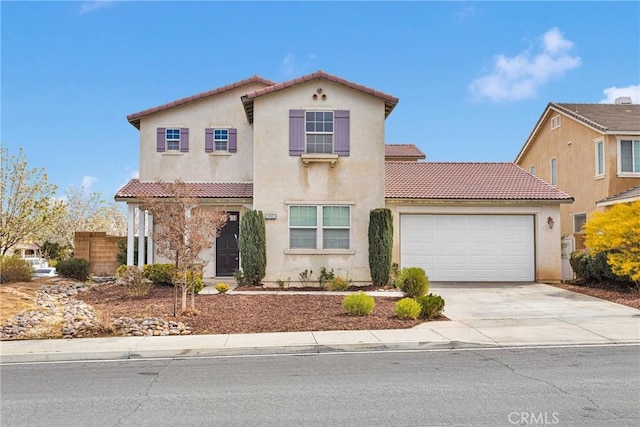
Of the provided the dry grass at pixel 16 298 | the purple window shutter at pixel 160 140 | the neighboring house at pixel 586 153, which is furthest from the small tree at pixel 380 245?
the dry grass at pixel 16 298

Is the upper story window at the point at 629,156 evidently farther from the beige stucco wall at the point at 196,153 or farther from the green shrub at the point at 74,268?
the green shrub at the point at 74,268

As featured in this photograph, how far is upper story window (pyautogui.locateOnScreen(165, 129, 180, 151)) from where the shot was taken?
20766mm

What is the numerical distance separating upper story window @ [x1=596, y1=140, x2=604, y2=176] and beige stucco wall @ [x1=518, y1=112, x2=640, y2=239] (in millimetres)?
203

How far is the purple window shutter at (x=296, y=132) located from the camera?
720 inches

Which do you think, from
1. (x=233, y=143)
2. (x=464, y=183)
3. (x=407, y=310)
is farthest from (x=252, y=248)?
(x=464, y=183)

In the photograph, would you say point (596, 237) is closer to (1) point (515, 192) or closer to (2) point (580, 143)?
(1) point (515, 192)

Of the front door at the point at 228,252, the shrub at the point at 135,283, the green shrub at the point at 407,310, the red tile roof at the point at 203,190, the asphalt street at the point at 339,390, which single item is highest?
the red tile roof at the point at 203,190

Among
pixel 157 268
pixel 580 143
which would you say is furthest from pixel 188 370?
pixel 580 143

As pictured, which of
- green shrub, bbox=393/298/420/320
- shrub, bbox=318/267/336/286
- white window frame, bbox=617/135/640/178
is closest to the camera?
green shrub, bbox=393/298/420/320

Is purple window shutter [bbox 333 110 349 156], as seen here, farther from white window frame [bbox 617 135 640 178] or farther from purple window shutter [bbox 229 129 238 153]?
white window frame [bbox 617 135 640 178]

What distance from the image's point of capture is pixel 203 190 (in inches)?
784

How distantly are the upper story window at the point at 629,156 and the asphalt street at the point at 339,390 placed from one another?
1506 centimetres

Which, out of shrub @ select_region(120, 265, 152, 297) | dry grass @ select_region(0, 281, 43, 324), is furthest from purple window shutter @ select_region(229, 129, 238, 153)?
dry grass @ select_region(0, 281, 43, 324)

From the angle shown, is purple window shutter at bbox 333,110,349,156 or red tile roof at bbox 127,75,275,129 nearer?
purple window shutter at bbox 333,110,349,156
